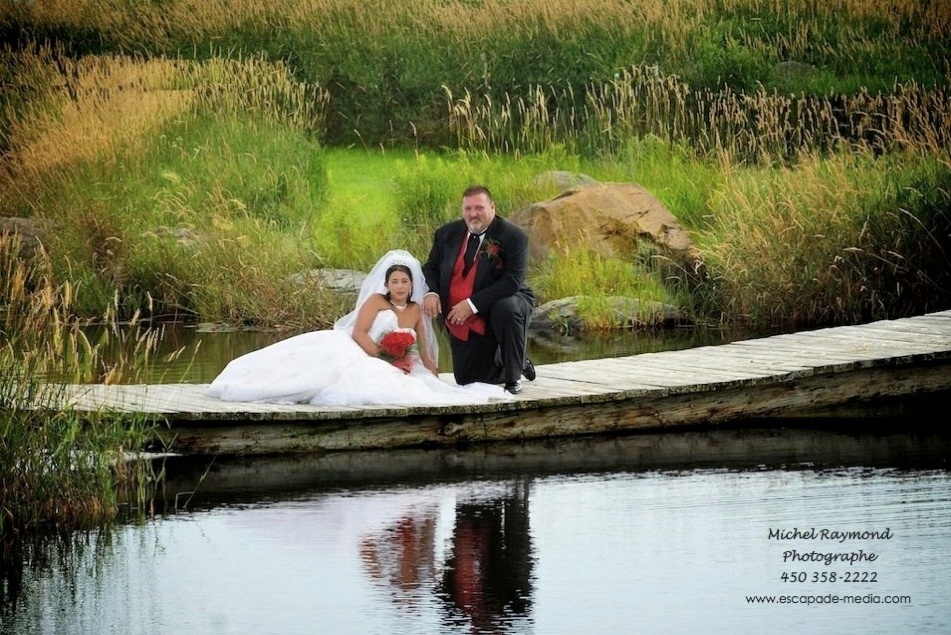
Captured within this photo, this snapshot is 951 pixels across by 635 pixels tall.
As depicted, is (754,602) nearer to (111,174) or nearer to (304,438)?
(304,438)

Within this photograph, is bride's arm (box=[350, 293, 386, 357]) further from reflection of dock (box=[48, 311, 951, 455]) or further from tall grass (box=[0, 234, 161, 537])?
tall grass (box=[0, 234, 161, 537])

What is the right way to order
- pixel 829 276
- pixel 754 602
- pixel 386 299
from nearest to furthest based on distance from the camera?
1. pixel 754 602
2. pixel 386 299
3. pixel 829 276

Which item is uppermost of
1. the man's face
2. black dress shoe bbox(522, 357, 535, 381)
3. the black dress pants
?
the man's face

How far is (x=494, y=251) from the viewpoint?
8.38 metres

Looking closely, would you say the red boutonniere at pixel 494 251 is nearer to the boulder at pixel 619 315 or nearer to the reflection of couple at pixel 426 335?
Result: the reflection of couple at pixel 426 335

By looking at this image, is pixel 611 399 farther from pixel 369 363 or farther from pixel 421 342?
pixel 369 363

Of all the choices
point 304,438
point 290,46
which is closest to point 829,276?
point 304,438

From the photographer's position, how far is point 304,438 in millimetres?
7844

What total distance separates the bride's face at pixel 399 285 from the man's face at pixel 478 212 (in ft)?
1.21

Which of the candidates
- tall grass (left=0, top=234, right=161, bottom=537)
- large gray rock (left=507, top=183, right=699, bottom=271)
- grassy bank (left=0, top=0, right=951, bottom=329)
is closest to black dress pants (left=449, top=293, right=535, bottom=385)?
grassy bank (left=0, top=0, right=951, bottom=329)

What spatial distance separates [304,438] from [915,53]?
12.6 m

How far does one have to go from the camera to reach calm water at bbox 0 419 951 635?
5465 millimetres

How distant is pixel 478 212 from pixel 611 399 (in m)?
1.02

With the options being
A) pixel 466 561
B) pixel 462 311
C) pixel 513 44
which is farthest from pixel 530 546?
pixel 513 44
